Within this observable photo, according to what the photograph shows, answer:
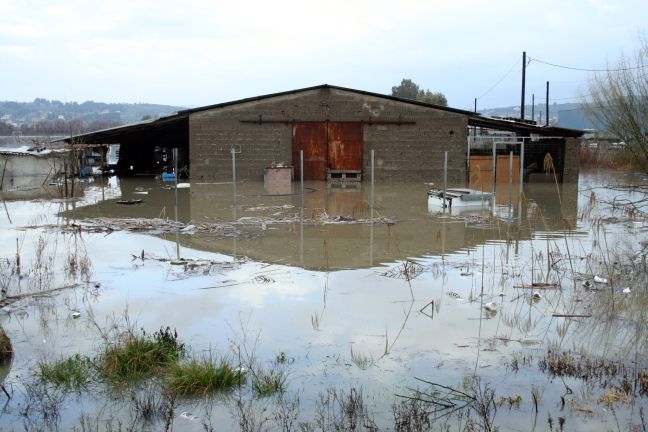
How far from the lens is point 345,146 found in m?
28.2

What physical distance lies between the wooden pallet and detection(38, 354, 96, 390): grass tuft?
2211 centimetres

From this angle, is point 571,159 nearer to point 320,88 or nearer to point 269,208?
point 320,88

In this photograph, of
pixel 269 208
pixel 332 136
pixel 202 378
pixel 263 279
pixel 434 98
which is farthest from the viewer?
pixel 434 98

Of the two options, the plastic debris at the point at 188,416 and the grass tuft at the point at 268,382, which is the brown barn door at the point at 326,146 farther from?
the plastic debris at the point at 188,416

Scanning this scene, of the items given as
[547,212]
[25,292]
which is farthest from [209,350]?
[547,212]

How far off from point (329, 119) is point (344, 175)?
2.51 meters

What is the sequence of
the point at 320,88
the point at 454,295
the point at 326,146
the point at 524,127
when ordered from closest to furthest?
the point at 454,295 → the point at 320,88 → the point at 326,146 → the point at 524,127

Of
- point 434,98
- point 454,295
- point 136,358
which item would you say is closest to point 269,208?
point 454,295

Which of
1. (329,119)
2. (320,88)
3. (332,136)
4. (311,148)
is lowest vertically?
(311,148)

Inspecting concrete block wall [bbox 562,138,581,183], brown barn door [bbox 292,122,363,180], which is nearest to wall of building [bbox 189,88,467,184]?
brown barn door [bbox 292,122,363,180]

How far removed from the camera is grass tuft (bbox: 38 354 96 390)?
231 inches

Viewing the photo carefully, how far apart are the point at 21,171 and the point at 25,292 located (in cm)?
2298

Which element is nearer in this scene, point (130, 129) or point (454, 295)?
point (454, 295)

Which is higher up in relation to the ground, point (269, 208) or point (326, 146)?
point (326, 146)
